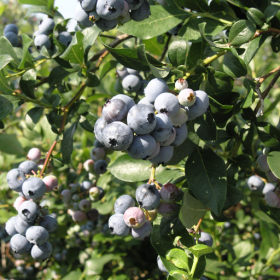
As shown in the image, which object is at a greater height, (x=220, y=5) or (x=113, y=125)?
(x=220, y=5)

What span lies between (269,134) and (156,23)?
0.67 m

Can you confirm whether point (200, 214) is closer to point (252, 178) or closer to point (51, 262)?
point (252, 178)

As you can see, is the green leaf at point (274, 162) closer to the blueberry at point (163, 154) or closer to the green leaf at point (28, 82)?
the blueberry at point (163, 154)

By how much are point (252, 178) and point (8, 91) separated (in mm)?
1363

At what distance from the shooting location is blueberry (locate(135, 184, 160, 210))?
0.97 metres

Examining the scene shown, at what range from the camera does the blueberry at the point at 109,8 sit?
91 cm

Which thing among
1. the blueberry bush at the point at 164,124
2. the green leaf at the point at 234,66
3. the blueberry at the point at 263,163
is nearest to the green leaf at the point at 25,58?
the blueberry bush at the point at 164,124

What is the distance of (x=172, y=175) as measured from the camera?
132 cm

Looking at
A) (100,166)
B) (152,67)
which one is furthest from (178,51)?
(100,166)

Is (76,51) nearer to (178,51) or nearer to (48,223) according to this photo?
(178,51)

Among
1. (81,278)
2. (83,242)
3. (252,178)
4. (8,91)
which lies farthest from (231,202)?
(83,242)

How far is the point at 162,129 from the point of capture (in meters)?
0.77

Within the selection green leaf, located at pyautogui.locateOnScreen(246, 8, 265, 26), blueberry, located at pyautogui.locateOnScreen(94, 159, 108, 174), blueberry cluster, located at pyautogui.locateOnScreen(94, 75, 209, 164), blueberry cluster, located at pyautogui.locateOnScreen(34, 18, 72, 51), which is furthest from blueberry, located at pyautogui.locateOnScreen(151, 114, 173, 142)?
blueberry, located at pyautogui.locateOnScreen(94, 159, 108, 174)

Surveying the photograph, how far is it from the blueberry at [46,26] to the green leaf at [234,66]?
951 mm
